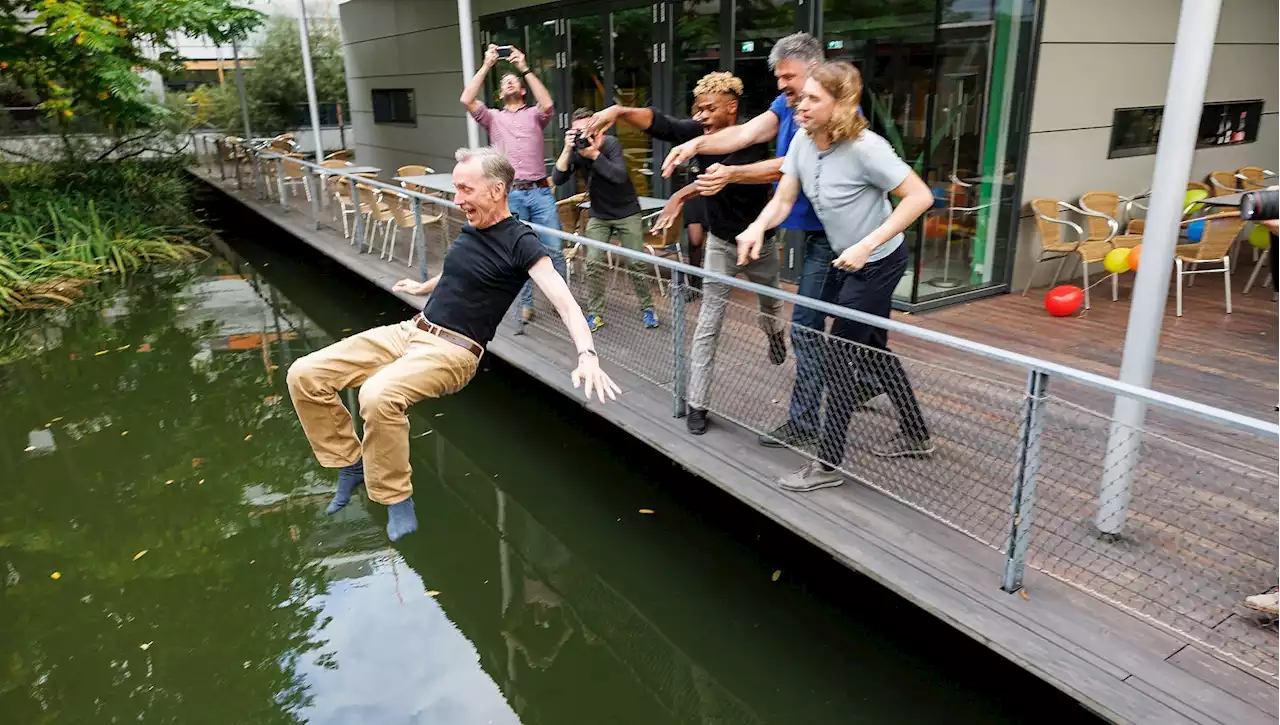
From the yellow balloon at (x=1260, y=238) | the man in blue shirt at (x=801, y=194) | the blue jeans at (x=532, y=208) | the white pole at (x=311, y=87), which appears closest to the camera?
the man in blue shirt at (x=801, y=194)

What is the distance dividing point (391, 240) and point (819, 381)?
19.2 feet

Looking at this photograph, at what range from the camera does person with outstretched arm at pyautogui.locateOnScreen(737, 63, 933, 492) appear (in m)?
2.96

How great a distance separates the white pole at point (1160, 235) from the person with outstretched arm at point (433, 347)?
1.93m

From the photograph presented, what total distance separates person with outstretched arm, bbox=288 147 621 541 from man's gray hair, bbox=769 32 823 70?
116 cm

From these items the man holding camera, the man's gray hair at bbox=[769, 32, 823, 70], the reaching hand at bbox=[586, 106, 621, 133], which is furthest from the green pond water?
the man's gray hair at bbox=[769, 32, 823, 70]

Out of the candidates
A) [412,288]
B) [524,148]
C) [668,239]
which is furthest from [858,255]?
[668,239]

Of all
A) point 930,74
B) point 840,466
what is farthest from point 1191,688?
point 930,74

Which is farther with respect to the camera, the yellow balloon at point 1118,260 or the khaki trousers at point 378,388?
the yellow balloon at point 1118,260

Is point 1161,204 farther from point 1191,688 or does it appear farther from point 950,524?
point 1191,688

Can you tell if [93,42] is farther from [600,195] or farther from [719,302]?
[719,302]

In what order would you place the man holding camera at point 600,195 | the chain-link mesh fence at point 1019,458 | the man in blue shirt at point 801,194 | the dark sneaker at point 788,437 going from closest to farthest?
the chain-link mesh fence at point 1019,458, the man in blue shirt at point 801,194, the dark sneaker at point 788,437, the man holding camera at point 600,195

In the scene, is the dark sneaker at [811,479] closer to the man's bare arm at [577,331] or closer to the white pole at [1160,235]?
the man's bare arm at [577,331]

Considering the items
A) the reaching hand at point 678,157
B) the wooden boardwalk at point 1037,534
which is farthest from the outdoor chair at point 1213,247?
the reaching hand at point 678,157

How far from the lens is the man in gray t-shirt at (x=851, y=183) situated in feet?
9.95
